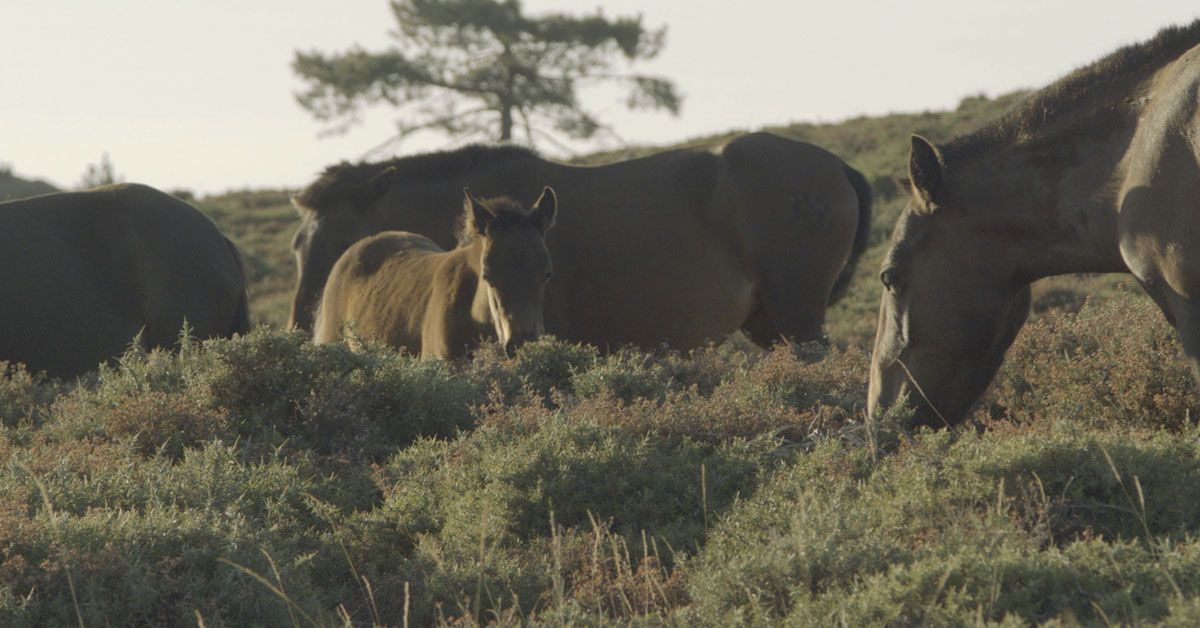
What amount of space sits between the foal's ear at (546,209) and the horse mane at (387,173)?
8.04 feet

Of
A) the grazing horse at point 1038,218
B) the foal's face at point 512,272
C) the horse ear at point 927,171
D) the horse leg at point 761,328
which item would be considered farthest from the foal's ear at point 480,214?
the horse ear at point 927,171

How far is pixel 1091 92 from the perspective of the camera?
6.07 metres

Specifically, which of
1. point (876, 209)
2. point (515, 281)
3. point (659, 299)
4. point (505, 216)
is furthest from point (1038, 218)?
point (876, 209)

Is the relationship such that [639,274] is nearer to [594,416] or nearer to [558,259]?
[558,259]

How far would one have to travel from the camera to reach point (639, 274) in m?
11.8

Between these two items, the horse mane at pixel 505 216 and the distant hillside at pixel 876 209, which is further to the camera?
the distant hillside at pixel 876 209

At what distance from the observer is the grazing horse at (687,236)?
11.7 metres

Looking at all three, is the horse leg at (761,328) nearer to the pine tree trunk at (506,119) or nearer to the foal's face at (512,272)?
the foal's face at (512,272)

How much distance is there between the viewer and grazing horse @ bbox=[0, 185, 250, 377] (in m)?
10.1

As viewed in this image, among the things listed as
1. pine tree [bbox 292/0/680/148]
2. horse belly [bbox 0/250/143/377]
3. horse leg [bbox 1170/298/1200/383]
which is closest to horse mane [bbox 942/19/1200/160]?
horse leg [bbox 1170/298/1200/383]

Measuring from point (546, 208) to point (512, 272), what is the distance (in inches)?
39.5

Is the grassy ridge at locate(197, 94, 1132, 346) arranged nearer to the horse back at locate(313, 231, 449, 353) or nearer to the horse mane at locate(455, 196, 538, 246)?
the horse back at locate(313, 231, 449, 353)

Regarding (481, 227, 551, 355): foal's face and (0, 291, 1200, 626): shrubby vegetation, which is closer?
(0, 291, 1200, 626): shrubby vegetation

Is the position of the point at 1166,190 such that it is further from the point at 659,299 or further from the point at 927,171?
the point at 659,299
